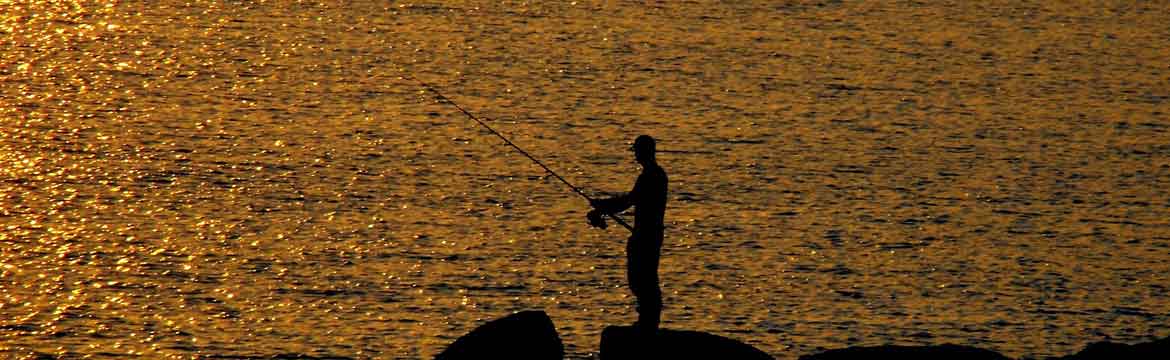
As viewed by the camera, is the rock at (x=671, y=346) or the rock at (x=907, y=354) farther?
the rock at (x=907, y=354)

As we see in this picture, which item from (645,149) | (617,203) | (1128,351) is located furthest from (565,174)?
(1128,351)

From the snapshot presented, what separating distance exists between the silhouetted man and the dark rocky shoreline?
245 mm

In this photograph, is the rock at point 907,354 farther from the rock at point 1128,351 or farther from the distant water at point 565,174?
the distant water at point 565,174

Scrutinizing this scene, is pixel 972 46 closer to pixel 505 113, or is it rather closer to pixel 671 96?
pixel 671 96

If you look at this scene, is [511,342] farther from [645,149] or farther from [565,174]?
[565,174]

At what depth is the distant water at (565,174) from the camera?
22516 millimetres

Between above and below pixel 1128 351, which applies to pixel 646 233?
above

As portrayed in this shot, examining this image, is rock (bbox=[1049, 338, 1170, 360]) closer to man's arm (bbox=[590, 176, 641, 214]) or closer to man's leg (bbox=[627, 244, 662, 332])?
man's leg (bbox=[627, 244, 662, 332])

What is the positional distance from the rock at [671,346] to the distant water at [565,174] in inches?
175

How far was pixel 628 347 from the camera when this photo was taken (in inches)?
628

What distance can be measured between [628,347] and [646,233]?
3.03ft

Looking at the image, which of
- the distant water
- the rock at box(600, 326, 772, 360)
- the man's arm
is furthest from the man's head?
the distant water

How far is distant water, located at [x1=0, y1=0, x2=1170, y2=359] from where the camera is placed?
22.5m

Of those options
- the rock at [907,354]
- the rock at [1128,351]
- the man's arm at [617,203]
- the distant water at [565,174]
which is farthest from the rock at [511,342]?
the rock at [1128,351]
